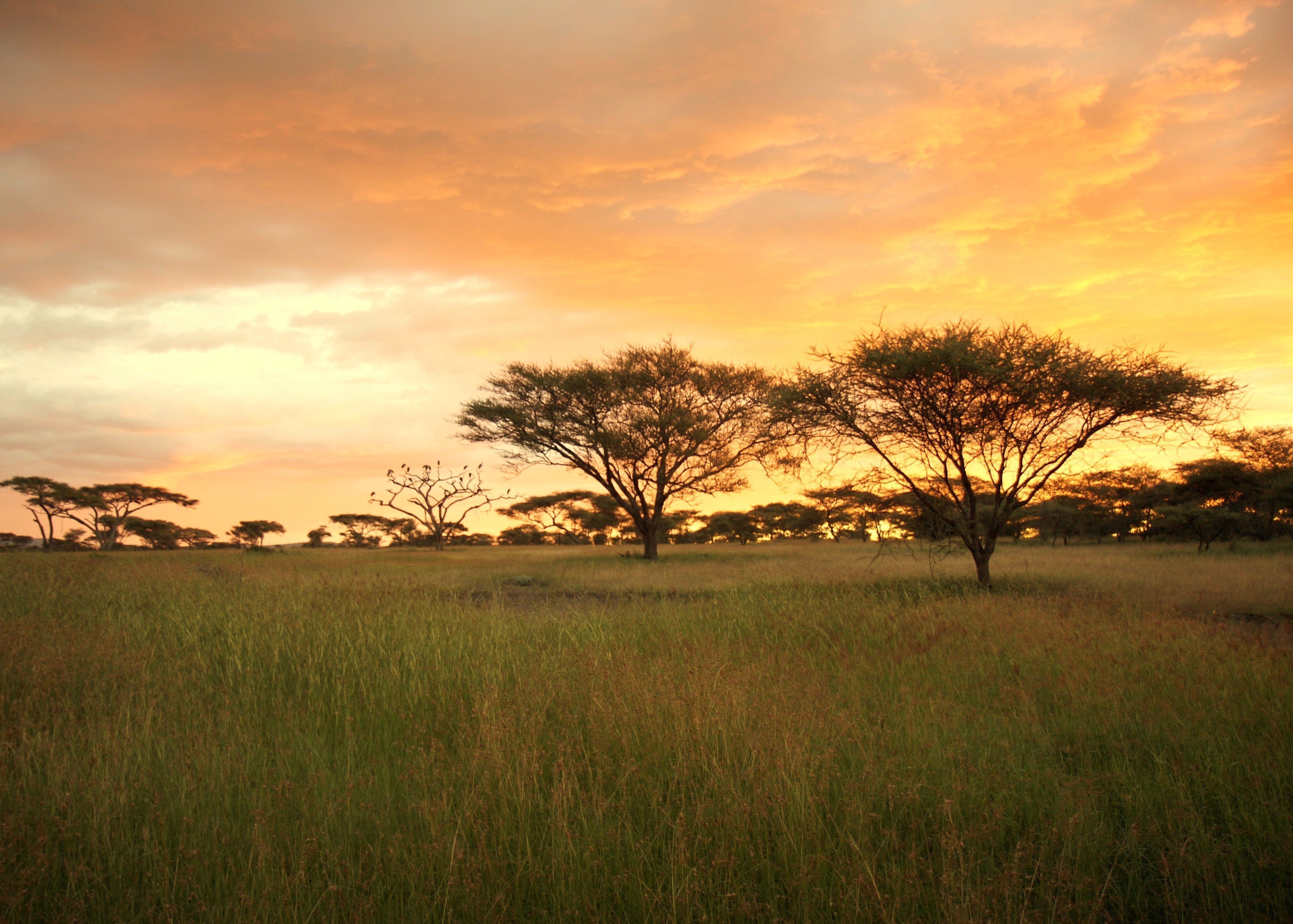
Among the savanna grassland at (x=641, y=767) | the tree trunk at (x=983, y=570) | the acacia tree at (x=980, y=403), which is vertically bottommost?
the savanna grassland at (x=641, y=767)

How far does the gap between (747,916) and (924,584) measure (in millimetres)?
12764

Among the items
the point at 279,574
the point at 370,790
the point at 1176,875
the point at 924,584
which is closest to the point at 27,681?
the point at 370,790

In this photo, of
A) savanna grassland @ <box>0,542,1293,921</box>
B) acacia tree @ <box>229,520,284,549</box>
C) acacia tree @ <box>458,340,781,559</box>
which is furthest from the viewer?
acacia tree @ <box>229,520,284,549</box>

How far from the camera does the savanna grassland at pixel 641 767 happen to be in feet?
10.0

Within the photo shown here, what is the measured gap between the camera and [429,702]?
5.98 meters

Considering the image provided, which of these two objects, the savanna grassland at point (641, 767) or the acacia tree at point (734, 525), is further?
the acacia tree at point (734, 525)

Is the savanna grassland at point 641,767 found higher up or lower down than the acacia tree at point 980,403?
lower down

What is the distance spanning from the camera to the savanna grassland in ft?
10.0

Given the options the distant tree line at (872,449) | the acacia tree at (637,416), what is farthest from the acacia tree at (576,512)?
the acacia tree at (637,416)

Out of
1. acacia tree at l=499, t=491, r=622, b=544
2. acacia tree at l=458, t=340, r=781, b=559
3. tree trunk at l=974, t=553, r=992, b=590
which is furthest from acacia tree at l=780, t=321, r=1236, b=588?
acacia tree at l=499, t=491, r=622, b=544

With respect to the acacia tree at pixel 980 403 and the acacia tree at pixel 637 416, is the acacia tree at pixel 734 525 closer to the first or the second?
the acacia tree at pixel 637 416

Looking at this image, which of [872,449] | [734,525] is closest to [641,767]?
[872,449]

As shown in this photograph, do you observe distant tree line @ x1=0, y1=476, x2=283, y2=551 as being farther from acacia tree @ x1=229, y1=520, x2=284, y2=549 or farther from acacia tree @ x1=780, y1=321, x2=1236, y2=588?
acacia tree @ x1=780, y1=321, x2=1236, y2=588

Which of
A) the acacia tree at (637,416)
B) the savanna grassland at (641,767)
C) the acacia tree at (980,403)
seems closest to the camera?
the savanna grassland at (641,767)
